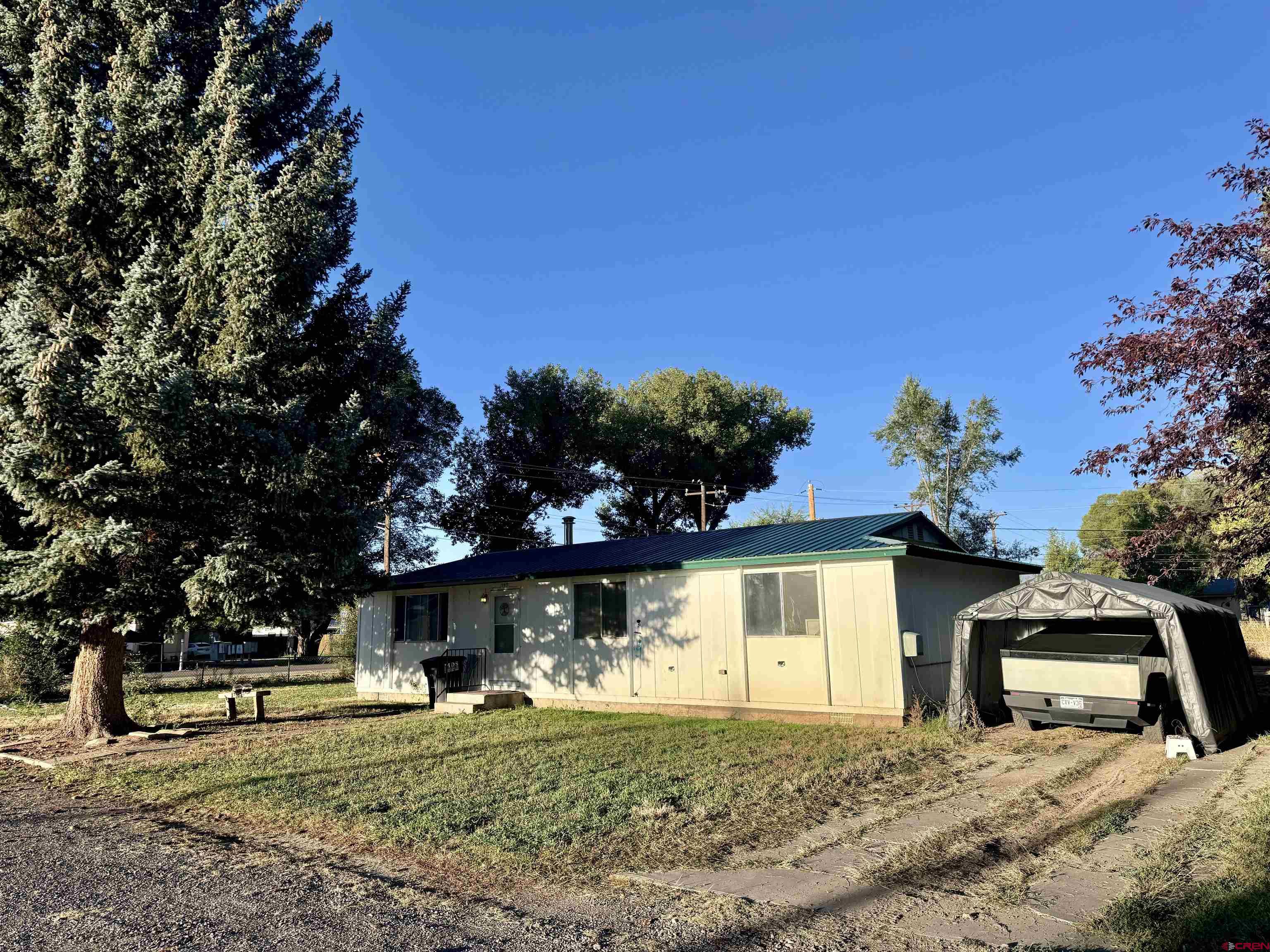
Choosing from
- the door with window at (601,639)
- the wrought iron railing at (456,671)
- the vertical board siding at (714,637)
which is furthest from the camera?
the wrought iron railing at (456,671)

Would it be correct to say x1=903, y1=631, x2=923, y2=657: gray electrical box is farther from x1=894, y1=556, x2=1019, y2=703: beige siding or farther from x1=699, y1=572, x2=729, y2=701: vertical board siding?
x1=699, y1=572, x2=729, y2=701: vertical board siding

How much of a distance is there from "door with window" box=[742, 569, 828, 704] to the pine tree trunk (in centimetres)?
972

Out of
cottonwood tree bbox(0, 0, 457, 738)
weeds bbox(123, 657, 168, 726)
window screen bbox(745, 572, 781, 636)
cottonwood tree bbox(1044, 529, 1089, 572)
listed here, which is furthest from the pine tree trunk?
cottonwood tree bbox(1044, 529, 1089, 572)

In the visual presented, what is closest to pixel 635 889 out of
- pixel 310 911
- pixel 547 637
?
pixel 310 911

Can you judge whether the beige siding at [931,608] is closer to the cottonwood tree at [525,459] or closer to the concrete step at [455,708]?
the concrete step at [455,708]

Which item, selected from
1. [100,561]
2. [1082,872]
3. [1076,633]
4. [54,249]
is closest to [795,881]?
[1082,872]

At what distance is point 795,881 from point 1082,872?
184 cm

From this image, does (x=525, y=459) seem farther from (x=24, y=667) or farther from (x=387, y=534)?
(x=24, y=667)

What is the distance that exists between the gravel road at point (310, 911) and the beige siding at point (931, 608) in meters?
8.27

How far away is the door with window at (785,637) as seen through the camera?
1250 centimetres

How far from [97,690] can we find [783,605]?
1060cm

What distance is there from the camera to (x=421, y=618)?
58.3 feet

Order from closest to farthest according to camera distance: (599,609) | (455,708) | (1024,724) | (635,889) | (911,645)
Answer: (635,889), (1024,724), (911,645), (455,708), (599,609)

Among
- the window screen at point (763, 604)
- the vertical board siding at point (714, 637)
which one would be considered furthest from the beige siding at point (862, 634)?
the vertical board siding at point (714, 637)
